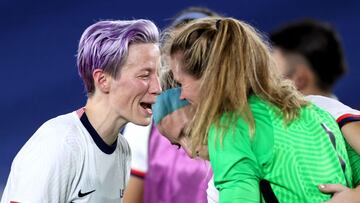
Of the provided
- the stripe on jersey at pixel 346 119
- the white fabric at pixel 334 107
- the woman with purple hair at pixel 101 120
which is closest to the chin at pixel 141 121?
the woman with purple hair at pixel 101 120

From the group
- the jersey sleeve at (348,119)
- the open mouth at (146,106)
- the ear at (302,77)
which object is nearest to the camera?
the jersey sleeve at (348,119)

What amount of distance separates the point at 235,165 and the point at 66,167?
57 centimetres

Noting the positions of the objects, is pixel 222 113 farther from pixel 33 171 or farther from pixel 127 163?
pixel 127 163

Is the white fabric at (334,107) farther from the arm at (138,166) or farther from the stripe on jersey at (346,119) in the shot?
the arm at (138,166)

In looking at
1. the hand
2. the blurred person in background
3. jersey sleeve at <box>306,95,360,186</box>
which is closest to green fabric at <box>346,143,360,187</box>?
jersey sleeve at <box>306,95,360,186</box>

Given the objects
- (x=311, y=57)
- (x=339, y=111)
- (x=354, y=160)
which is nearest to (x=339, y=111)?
(x=339, y=111)

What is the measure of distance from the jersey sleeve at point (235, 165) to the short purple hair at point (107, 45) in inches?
24.3

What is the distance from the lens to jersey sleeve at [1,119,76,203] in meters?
1.99

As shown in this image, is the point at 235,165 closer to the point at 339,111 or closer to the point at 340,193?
the point at 340,193

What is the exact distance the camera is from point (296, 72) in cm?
278

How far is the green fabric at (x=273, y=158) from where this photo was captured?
159cm

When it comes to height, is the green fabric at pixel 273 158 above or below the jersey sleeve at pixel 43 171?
above

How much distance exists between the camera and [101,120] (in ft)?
7.20

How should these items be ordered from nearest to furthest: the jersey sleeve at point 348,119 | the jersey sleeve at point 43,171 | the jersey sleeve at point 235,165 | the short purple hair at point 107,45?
the jersey sleeve at point 235,165, the jersey sleeve at point 348,119, the jersey sleeve at point 43,171, the short purple hair at point 107,45
